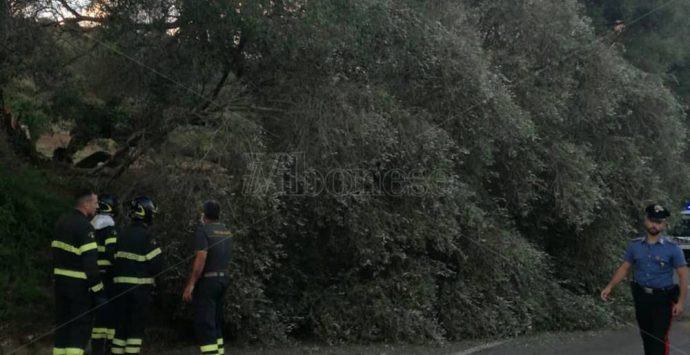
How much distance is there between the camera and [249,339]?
9180 mm

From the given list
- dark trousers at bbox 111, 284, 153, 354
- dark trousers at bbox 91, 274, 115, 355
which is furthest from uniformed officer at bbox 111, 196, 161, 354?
dark trousers at bbox 91, 274, 115, 355

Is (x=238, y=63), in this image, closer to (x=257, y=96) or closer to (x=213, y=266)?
(x=257, y=96)

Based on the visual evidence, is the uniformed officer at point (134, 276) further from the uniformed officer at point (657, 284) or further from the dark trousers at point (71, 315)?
the uniformed officer at point (657, 284)

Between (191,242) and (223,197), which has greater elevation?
(223,197)

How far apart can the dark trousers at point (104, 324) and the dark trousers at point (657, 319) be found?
5.79 meters

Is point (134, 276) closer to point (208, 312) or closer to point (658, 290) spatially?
point (208, 312)

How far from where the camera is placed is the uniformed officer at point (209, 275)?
7469 millimetres

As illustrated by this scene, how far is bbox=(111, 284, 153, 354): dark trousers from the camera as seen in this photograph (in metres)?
7.62

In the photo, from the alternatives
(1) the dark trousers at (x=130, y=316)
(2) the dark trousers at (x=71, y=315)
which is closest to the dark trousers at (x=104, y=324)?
(1) the dark trousers at (x=130, y=316)

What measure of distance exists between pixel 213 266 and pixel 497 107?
528 centimetres

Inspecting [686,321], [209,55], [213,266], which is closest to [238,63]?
[209,55]

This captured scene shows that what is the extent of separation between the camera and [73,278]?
718 centimetres

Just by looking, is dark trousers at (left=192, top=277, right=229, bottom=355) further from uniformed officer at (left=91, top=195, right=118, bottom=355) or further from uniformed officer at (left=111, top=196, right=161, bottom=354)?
uniformed officer at (left=91, top=195, right=118, bottom=355)

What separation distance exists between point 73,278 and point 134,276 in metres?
0.67
